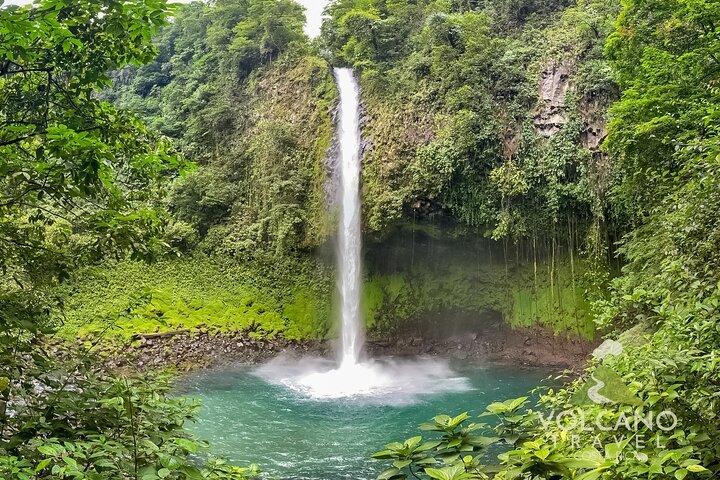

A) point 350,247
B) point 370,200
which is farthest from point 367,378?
point 370,200

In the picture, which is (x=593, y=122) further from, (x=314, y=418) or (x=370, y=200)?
(x=314, y=418)

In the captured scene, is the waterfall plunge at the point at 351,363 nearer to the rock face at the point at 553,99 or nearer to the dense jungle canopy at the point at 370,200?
the dense jungle canopy at the point at 370,200

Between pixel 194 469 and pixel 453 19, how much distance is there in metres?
A: 14.8

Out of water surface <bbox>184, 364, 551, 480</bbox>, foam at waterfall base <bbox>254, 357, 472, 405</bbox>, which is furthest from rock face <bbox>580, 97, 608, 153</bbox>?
foam at waterfall base <bbox>254, 357, 472, 405</bbox>

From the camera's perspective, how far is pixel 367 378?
1222 cm

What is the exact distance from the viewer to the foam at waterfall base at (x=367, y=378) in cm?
1072

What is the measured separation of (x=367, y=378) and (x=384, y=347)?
264cm

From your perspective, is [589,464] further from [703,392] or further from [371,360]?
[371,360]

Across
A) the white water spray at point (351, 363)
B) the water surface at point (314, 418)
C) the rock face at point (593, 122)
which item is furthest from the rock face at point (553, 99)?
the water surface at point (314, 418)

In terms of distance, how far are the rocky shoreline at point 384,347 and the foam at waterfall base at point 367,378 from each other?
744mm

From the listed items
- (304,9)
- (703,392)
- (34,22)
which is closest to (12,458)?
(34,22)

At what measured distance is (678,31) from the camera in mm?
8195

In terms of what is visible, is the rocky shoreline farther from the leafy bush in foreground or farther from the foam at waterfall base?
the leafy bush in foreground

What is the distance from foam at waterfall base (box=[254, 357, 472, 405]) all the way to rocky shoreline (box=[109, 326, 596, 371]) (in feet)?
2.44
